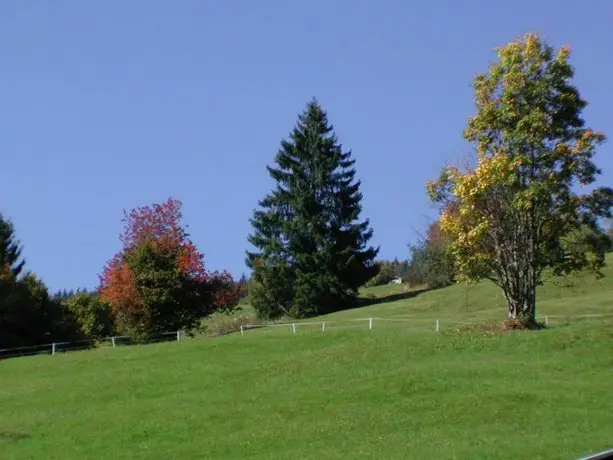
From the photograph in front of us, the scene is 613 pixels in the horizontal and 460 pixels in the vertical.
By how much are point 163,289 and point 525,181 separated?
2913 centimetres

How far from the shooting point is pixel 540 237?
40.6 meters

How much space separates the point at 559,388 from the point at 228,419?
9.53 metres

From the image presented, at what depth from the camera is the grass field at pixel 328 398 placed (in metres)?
22.1

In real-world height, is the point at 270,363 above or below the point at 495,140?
below

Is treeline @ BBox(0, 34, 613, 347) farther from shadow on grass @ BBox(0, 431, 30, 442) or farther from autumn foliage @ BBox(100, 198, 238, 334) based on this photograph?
shadow on grass @ BBox(0, 431, 30, 442)

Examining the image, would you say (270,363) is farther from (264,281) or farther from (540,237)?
(264,281)

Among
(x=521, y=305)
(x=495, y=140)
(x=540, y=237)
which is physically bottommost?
(x=521, y=305)

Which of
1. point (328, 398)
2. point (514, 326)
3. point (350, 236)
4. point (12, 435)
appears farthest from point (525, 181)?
point (350, 236)

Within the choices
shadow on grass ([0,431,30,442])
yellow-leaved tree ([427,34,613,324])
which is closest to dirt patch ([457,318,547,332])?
yellow-leaved tree ([427,34,613,324])

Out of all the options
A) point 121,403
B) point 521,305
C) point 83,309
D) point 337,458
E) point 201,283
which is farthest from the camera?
point 83,309

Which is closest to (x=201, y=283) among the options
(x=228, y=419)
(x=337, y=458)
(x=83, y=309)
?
(x=83, y=309)

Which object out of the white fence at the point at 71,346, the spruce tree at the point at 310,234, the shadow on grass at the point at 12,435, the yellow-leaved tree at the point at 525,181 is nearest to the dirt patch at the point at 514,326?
the yellow-leaved tree at the point at 525,181

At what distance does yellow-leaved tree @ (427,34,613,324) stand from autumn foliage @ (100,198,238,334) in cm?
2625

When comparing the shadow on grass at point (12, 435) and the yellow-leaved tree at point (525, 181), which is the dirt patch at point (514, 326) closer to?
the yellow-leaved tree at point (525, 181)
